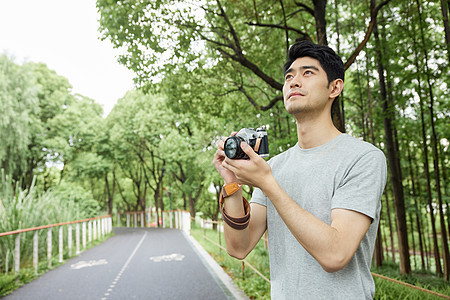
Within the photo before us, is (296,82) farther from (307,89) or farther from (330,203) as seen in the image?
(330,203)

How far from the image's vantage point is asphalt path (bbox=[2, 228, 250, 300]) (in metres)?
7.14

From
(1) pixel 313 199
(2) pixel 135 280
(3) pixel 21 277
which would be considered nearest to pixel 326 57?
(1) pixel 313 199

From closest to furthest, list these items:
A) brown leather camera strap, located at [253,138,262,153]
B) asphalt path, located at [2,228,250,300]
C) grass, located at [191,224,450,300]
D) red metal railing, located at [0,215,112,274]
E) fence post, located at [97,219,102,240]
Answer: brown leather camera strap, located at [253,138,262,153] < grass, located at [191,224,450,300] < asphalt path, located at [2,228,250,300] < red metal railing, located at [0,215,112,274] < fence post, located at [97,219,102,240]

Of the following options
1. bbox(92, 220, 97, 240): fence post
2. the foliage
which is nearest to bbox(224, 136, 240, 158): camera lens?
the foliage

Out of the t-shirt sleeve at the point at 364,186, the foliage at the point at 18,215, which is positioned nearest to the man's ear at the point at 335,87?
the t-shirt sleeve at the point at 364,186

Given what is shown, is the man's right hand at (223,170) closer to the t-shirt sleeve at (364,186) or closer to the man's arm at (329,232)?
the man's arm at (329,232)

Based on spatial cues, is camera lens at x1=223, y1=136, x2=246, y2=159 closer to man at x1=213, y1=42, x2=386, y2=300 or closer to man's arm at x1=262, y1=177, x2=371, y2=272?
man at x1=213, y1=42, x2=386, y2=300

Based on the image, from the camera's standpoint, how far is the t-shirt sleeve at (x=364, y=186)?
126 cm

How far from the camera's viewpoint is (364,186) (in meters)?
1.29

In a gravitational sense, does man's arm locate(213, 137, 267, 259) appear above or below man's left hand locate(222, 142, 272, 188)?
below

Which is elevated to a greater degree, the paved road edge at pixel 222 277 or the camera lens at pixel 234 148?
the camera lens at pixel 234 148

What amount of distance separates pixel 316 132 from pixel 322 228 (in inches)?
19.2

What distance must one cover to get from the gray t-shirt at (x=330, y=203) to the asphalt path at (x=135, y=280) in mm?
5547

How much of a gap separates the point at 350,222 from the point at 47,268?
36.1ft
